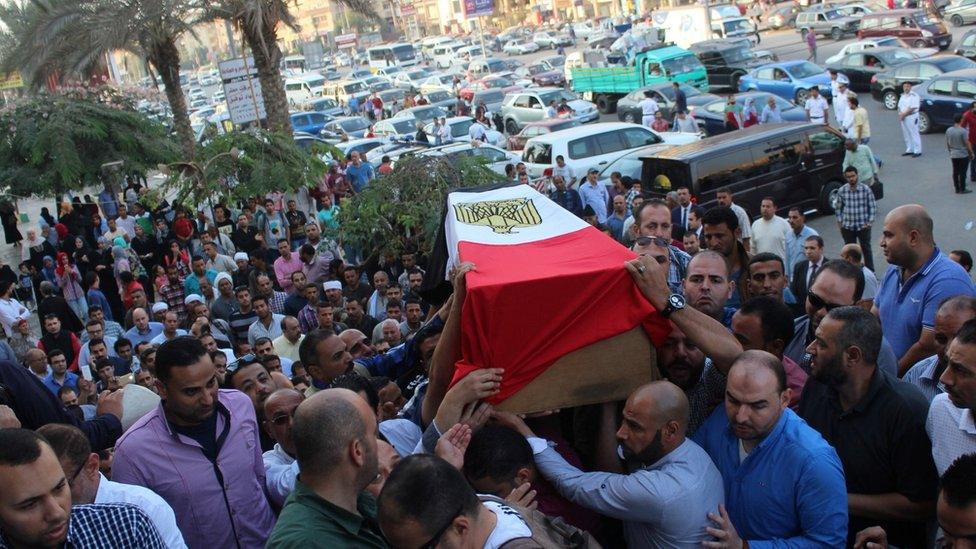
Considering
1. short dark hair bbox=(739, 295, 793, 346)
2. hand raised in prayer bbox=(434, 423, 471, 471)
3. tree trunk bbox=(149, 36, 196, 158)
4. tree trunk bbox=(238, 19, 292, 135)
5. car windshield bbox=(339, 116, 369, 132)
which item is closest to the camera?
hand raised in prayer bbox=(434, 423, 471, 471)

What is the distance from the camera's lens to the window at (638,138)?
19.4m

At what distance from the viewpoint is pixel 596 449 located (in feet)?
13.9

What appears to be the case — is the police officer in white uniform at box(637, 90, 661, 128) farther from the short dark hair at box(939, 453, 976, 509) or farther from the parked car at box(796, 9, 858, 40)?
the short dark hair at box(939, 453, 976, 509)

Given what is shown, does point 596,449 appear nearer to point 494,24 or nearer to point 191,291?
point 191,291

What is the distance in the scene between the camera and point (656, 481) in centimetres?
361

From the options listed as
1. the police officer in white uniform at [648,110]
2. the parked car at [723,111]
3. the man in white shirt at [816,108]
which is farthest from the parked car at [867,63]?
the police officer in white uniform at [648,110]

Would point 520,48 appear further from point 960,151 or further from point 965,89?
point 960,151

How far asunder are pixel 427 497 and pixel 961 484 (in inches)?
72.3

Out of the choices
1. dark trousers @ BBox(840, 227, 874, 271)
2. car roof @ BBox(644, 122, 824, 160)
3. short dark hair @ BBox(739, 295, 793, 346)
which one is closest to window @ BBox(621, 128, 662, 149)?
car roof @ BBox(644, 122, 824, 160)

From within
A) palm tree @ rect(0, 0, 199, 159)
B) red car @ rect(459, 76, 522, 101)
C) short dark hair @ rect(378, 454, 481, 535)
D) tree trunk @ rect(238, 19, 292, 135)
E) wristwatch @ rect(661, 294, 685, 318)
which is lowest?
red car @ rect(459, 76, 522, 101)

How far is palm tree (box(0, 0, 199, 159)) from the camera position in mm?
20781

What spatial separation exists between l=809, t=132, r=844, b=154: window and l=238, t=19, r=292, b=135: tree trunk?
1004 centimetres

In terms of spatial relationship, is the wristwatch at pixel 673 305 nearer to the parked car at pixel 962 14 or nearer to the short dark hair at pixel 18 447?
the short dark hair at pixel 18 447

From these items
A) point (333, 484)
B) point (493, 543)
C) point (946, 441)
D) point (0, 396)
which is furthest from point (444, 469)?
point (0, 396)
